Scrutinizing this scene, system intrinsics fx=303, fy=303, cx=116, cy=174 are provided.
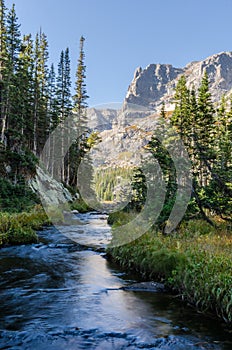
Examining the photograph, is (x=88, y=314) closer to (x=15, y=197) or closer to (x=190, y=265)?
(x=190, y=265)

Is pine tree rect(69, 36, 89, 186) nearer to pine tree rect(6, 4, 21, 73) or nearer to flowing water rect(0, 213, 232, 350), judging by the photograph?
pine tree rect(6, 4, 21, 73)

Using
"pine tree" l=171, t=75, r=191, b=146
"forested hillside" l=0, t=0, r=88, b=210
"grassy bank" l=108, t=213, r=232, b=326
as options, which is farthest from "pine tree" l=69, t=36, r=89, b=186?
"grassy bank" l=108, t=213, r=232, b=326

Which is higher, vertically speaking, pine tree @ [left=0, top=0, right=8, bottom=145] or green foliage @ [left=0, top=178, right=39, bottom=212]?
pine tree @ [left=0, top=0, right=8, bottom=145]

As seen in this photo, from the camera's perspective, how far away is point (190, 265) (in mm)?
8633

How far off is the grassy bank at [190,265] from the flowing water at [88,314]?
15.7 inches

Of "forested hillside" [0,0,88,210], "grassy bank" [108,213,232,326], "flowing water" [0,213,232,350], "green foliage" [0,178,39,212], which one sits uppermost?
"forested hillside" [0,0,88,210]

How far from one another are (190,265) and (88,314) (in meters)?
3.16

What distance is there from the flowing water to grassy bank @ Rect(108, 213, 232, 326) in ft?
1.31

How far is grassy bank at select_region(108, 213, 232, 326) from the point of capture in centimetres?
731

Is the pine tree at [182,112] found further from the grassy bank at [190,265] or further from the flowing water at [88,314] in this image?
the flowing water at [88,314]

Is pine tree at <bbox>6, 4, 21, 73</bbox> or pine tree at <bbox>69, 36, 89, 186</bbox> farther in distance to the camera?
pine tree at <bbox>69, 36, 89, 186</bbox>

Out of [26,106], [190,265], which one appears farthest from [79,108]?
[190,265]

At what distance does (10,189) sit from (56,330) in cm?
2457

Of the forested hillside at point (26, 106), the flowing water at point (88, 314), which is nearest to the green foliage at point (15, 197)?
the forested hillside at point (26, 106)
